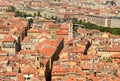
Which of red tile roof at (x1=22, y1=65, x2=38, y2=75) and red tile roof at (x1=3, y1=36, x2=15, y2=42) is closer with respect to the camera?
red tile roof at (x1=22, y1=65, x2=38, y2=75)

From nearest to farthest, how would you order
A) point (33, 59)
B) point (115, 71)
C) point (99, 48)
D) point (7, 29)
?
point (115, 71)
point (33, 59)
point (99, 48)
point (7, 29)

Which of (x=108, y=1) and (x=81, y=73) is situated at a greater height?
(x=81, y=73)

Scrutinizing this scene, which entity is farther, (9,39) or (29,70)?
(9,39)

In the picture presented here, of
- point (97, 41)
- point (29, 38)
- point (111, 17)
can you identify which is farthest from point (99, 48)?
point (111, 17)

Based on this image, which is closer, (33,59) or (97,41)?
(33,59)

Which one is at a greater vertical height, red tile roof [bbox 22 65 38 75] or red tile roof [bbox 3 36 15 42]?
red tile roof [bbox 22 65 38 75]

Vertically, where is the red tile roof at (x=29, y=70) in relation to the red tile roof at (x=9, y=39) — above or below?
above

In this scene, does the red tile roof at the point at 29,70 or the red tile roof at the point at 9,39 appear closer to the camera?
the red tile roof at the point at 29,70

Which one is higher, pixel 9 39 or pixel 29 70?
pixel 29 70

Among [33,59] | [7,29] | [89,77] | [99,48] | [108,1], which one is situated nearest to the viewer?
[89,77]

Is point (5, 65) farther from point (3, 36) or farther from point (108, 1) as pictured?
point (108, 1)
